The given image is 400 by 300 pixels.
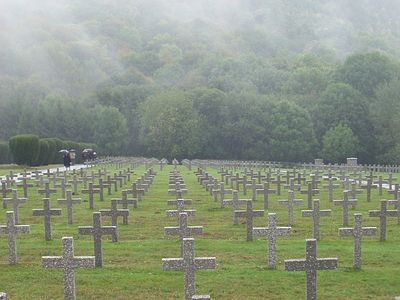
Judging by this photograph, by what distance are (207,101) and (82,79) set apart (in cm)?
3583

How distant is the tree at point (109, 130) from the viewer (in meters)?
89.5

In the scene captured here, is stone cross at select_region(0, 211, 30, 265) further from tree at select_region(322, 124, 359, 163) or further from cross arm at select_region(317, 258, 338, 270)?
tree at select_region(322, 124, 359, 163)

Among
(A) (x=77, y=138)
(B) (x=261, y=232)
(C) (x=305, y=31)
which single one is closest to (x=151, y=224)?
(B) (x=261, y=232)

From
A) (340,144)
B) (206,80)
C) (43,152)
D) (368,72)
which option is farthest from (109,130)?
(368,72)

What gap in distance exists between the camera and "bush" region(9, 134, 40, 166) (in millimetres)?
54500

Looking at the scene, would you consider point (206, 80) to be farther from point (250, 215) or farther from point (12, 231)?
point (12, 231)

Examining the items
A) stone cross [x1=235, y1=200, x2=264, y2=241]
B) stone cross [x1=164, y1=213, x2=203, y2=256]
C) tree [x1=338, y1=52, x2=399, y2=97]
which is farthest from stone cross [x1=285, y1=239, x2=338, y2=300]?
tree [x1=338, y1=52, x2=399, y2=97]

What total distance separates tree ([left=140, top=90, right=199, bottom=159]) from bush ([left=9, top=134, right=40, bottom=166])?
96.9 feet

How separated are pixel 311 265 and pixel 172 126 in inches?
2943

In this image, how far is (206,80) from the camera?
107 m

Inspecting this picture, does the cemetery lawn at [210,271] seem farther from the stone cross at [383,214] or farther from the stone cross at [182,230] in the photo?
the stone cross at [182,230]

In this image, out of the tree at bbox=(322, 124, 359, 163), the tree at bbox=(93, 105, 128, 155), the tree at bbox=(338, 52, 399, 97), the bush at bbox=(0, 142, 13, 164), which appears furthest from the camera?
the tree at bbox=(93, 105, 128, 155)

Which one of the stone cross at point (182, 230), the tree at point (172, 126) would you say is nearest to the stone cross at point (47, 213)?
the stone cross at point (182, 230)

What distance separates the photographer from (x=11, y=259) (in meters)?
13.1
